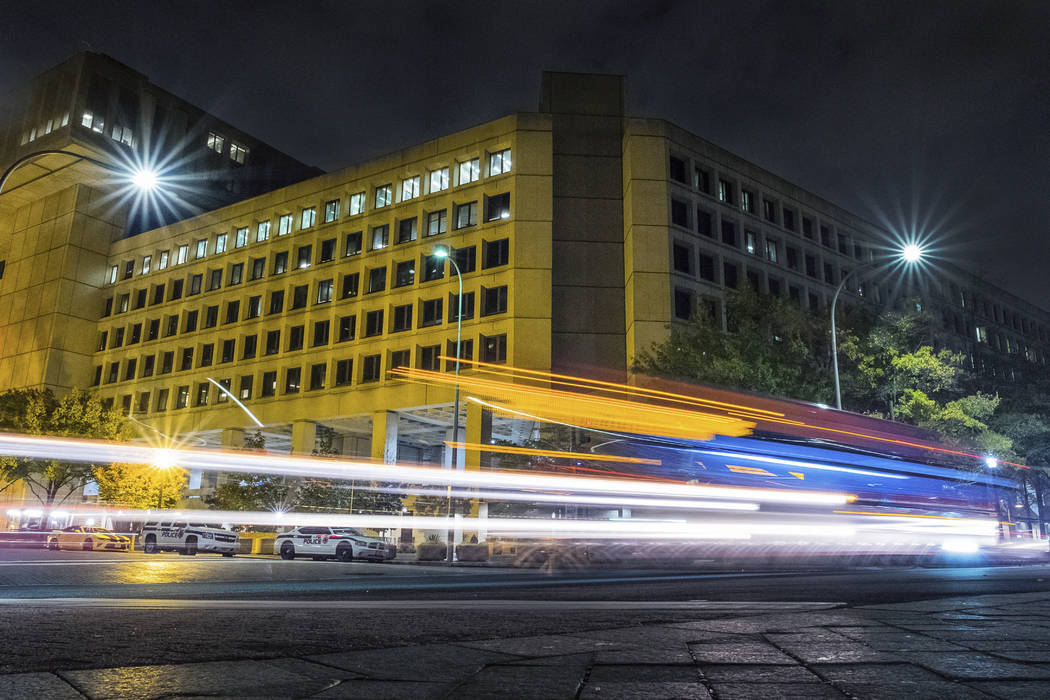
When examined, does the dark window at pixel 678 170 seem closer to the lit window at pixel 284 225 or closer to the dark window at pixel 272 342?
the lit window at pixel 284 225

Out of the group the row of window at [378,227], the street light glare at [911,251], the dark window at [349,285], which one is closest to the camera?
the street light glare at [911,251]

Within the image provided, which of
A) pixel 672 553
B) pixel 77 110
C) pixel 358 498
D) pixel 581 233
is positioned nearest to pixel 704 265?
pixel 581 233

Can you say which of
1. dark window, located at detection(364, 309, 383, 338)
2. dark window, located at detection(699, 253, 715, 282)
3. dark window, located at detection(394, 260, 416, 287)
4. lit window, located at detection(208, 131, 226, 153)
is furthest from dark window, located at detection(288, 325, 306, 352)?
lit window, located at detection(208, 131, 226, 153)

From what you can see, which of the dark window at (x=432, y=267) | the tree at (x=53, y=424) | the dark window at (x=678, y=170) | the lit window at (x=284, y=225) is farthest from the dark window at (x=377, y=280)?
the dark window at (x=678, y=170)

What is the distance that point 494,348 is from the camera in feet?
150

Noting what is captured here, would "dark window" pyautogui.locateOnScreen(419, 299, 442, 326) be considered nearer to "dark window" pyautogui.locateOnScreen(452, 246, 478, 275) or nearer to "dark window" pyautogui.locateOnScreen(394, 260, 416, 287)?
"dark window" pyautogui.locateOnScreen(394, 260, 416, 287)

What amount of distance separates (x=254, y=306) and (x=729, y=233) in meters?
33.6

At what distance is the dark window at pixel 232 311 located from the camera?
57263 millimetres

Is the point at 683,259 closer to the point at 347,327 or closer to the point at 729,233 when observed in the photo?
the point at 729,233

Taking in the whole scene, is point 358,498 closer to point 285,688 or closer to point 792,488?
point 792,488

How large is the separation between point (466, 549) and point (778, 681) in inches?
1087

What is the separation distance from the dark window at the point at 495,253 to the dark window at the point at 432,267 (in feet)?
8.59

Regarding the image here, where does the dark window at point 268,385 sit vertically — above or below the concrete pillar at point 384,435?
above

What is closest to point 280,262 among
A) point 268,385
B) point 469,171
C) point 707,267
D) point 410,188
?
point 268,385
